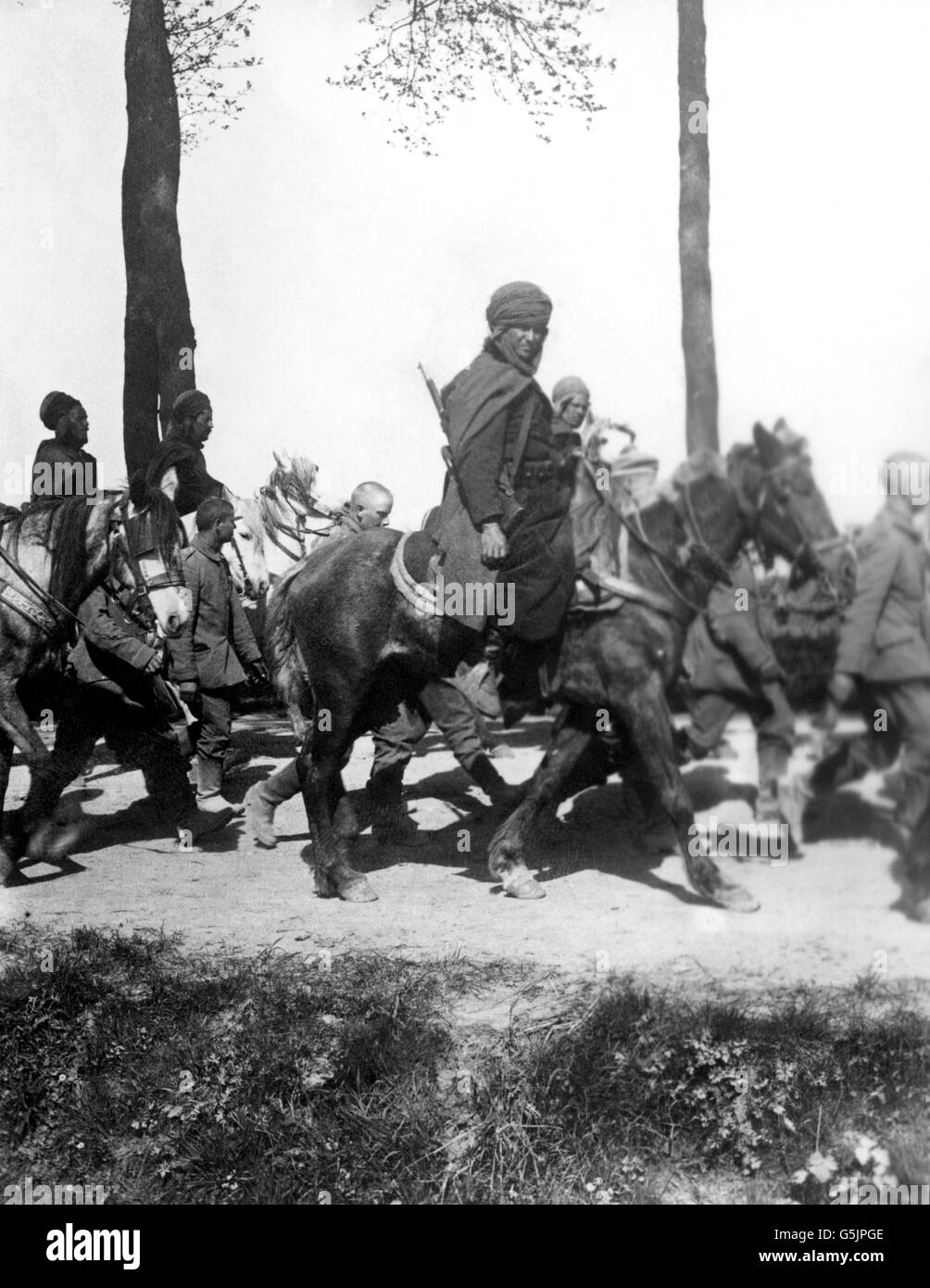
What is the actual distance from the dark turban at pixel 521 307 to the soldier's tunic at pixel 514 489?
0.12m

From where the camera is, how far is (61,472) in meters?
6.56

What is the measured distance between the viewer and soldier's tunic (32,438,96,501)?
6.52 m

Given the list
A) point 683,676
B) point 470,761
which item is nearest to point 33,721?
point 470,761

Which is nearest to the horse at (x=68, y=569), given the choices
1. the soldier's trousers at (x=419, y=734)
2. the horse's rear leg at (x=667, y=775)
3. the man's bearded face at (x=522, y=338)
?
the soldier's trousers at (x=419, y=734)

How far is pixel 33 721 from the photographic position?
667cm

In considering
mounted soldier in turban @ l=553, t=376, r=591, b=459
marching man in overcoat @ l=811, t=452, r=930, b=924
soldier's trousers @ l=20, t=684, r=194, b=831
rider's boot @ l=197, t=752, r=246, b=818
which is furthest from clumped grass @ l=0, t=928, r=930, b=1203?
mounted soldier in turban @ l=553, t=376, r=591, b=459

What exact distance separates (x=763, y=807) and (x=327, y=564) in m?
2.06

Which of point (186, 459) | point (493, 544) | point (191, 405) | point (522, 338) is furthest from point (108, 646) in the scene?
point (522, 338)

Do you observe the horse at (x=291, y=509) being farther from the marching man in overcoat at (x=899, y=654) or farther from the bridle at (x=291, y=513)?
the marching man in overcoat at (x=899, y=654)

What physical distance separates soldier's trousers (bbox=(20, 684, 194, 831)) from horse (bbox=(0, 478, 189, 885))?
19 centimetres

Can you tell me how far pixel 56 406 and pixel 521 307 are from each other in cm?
A: 213

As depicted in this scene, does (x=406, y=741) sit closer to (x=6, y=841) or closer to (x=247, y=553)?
(x=247, y=553)

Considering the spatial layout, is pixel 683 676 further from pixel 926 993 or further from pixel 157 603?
pixel 157 603

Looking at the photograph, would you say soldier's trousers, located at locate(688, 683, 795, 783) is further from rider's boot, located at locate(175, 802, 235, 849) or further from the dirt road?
rider's boot, located at locate(175, 802, 235, 849)
